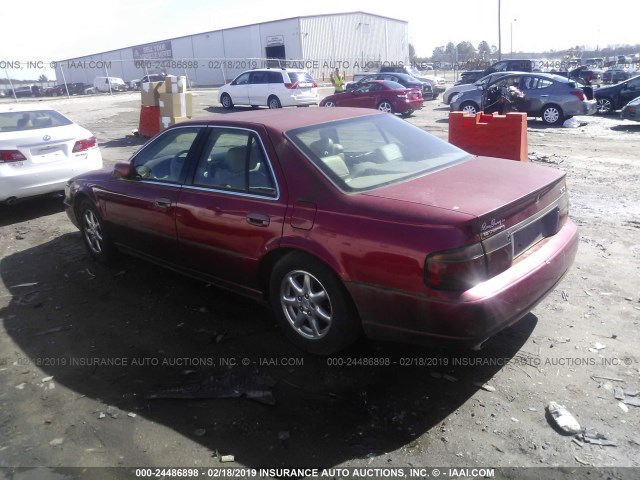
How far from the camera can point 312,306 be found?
3.46 m

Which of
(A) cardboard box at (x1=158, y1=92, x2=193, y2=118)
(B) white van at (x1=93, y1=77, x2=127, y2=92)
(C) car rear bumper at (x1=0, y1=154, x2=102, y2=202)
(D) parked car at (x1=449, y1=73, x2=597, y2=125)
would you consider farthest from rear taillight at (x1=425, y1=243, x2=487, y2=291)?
(B) white van at (x1=93, y1=77, x2=127, y2=92)

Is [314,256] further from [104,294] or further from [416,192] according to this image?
[104,294]

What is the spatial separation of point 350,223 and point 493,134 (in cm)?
563

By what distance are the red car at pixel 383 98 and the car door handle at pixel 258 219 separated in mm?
15557

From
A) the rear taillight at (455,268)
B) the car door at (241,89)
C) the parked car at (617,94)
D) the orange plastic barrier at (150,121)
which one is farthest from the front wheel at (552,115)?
the rear taillight at (455,268)

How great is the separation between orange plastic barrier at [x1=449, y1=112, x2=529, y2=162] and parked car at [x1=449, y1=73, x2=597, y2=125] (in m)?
7.28

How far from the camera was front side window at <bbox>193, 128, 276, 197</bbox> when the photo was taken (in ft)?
12.1

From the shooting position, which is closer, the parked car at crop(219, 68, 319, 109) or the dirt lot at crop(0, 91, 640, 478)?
the dirt lot at crop(0, 91, 640, 478)

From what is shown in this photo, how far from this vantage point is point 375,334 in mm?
3189

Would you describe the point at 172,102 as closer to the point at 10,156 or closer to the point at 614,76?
the point at 10,156

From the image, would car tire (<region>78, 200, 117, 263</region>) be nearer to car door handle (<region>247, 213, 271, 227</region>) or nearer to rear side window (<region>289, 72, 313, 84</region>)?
car door handle (<region>247, 213, 271, 227</region>)

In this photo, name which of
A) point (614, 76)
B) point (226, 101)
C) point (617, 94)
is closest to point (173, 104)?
point (226, 101)

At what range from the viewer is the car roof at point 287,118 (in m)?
3.85

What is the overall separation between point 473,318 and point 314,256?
41.0 inches
